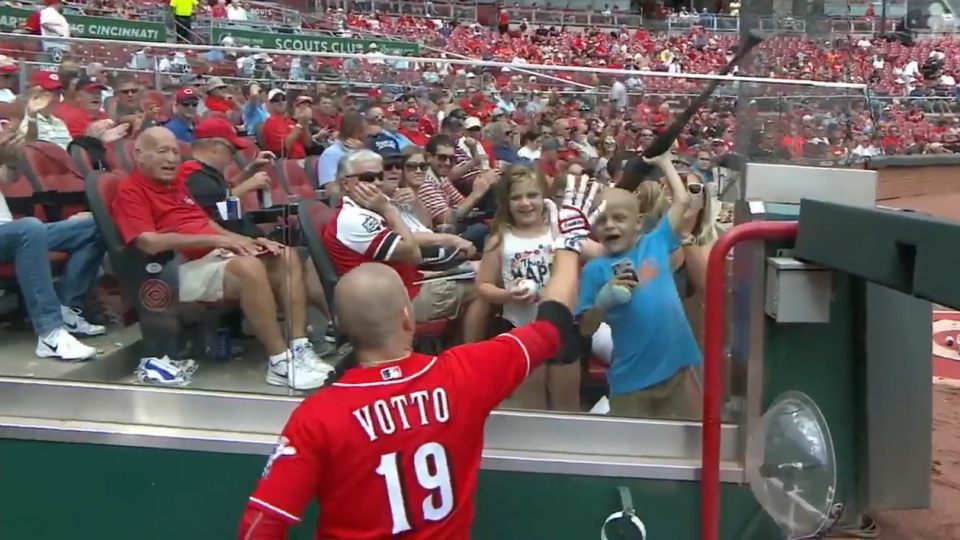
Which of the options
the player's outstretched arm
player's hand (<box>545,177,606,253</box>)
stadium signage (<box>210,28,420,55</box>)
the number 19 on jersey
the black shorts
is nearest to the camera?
the player's outstretched arm

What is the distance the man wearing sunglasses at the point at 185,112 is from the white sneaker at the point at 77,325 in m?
0.74

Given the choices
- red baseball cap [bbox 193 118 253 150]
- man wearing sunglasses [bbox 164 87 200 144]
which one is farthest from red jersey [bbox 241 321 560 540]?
man wearing sunglasses [bbox 164 87 200 144]

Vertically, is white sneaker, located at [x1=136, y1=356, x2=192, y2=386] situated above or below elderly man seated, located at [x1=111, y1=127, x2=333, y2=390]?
below

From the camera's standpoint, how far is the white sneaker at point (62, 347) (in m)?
2.76

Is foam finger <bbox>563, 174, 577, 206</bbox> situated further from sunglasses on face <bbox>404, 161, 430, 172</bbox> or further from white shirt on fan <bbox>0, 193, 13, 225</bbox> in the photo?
white shirt on fan <bbox>0, 193, 13, 225</bbox>

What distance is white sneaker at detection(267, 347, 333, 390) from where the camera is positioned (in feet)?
8.61

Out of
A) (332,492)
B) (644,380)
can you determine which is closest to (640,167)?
(644,380)

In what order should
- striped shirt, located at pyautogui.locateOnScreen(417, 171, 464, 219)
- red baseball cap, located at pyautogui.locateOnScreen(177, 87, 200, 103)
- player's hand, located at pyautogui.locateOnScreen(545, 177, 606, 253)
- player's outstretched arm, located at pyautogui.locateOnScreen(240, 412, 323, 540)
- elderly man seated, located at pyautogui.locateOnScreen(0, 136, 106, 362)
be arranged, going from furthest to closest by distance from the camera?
red baseball cap, located at pyautogui.locateOnScreen(177, 87, 200, 103)
striped shirt, located at pyautogui.locateOnScreen(417, 171, 464, 219)
elderly man seated, located at pyautogui.locateOnScreen(0, 136, 106, 362)
player's hand, located at pyautogui.locateOnScreen(545, 177, 606, 253)
player's outstretched arm, located at pyautogui.locateOnScreen(240, 412, 323, 540)

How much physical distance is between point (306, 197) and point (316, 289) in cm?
28

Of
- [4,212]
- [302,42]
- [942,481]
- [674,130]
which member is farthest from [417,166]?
[302,42]

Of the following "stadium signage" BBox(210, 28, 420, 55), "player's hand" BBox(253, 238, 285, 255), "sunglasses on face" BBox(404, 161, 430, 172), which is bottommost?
"player's hand" BBox(253, 238, 285, 255)

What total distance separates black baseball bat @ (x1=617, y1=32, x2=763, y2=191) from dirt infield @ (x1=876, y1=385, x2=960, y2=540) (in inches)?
64.0

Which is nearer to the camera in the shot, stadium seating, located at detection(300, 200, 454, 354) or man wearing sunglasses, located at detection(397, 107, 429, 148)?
stadium seating, located at detection(300, 200, 454, 354)

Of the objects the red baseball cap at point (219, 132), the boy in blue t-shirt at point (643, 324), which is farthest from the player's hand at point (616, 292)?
the red baseball cap at point (219, 132)
